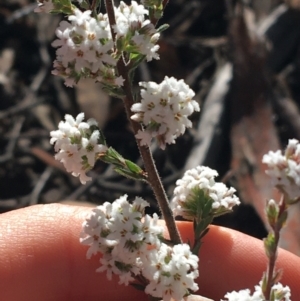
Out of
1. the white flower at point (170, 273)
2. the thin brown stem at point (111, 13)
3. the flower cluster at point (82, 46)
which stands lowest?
the white flower at point (170, 273)

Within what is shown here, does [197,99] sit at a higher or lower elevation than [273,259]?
higher

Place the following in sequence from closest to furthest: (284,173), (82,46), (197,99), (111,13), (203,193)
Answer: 1. (284,173)
2. (82,46)
3. (111,13)
4. (203,193)
5. (197,99)

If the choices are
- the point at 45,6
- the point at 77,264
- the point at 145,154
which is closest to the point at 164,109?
the point at 145,154

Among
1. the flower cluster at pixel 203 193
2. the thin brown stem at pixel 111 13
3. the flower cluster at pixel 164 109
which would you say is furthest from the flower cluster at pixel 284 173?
the thin brown stem at pixel 111 13

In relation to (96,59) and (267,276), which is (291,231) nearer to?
(267,276)

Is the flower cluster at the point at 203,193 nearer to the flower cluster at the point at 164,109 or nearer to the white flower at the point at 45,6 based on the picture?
the flower cluster at the point at 164,109

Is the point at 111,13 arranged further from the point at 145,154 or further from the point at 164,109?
the point at 145,154

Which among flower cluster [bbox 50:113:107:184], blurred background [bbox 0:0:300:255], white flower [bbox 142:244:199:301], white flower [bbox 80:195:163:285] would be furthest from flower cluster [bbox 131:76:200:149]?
blurred background [bbox 0:0:300:255]
